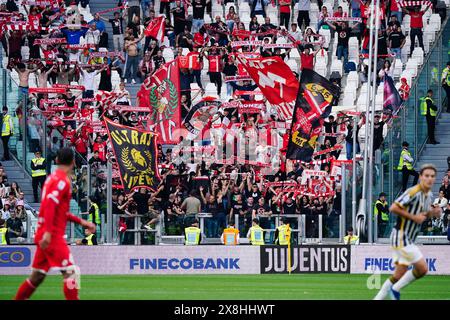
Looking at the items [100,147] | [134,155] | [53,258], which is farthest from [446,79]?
[53,258]

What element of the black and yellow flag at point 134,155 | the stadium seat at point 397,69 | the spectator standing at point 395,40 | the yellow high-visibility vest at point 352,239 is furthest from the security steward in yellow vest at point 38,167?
the spectator standing at point 395,40

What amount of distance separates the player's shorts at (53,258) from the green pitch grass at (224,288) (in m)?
4.93

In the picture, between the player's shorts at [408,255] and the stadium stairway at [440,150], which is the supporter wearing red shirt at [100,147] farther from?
the player's shorts at [408,255]

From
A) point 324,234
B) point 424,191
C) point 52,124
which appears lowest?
point 324,234

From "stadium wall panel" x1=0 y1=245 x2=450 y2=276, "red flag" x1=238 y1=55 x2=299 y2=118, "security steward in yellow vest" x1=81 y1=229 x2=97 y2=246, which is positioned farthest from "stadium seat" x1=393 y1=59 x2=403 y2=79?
"security steward in yellow vest" x1=81 y1=229 x2=97 y2=246

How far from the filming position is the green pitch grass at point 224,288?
2178cm

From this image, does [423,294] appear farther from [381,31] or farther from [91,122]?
[381,31]

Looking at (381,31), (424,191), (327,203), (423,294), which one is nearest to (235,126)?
(327,203)

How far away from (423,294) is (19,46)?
2128 cm

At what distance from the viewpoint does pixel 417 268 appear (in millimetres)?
17094

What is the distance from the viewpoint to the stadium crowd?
33.0 meters

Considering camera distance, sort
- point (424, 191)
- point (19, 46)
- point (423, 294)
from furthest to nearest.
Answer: point (19, 46), point (423, 294), point (424, 191)

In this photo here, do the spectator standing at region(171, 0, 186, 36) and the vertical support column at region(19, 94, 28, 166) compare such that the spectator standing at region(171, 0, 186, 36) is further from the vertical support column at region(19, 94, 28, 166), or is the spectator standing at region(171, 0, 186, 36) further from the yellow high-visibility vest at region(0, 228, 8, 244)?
the yellow high-visibility vest at region(0, 228, 8, 244)

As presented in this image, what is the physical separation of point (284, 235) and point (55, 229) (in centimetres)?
1675
